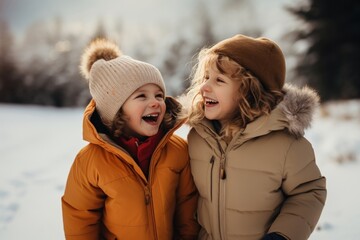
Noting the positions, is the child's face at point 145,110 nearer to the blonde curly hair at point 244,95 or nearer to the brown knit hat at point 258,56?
the blonde curly hair at point 244,95

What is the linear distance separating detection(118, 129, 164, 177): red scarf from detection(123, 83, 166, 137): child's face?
6 centimetres

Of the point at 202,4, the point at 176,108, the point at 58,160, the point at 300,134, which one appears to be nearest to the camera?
the point at 300,134

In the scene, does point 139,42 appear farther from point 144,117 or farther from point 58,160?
point 144,117

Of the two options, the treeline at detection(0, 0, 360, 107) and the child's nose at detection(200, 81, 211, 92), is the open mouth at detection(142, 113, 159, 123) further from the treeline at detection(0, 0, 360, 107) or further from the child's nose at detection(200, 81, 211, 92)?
the treeline at detection(0, 0, 360, 107)

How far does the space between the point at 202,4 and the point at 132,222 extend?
27.3 meters

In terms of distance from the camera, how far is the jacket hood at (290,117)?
1.76 metres

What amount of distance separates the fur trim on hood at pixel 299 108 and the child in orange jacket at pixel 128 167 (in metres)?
0.69

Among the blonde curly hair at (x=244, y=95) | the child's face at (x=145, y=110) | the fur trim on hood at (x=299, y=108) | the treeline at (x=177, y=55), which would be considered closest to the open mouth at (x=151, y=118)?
the child's face at (x=145, y=110)

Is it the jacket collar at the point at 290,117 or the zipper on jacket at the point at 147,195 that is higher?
the jacket collar at the point at 290,117

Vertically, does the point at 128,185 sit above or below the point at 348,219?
above

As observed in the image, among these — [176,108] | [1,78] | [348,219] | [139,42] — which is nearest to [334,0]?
[348,219]

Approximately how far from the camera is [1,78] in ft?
63.3

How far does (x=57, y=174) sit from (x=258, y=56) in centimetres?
369

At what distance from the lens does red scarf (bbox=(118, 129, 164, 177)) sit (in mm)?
1982
